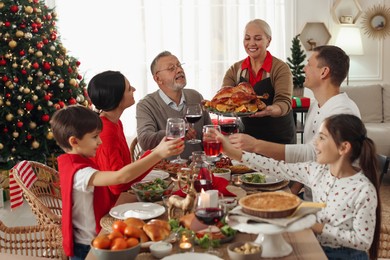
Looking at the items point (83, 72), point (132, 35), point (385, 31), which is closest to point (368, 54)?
point (385, 31)

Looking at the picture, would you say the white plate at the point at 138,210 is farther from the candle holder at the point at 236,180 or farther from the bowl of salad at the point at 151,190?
the candle holder at the point at 236,180

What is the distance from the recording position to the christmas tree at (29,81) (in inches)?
199

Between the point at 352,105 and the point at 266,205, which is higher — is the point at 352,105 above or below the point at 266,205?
above

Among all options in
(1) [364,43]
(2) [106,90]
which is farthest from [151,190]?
(1) [364,43]

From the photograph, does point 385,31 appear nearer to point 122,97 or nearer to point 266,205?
point 122,97

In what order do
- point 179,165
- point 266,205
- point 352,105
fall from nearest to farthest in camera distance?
point 266,205 < point 352,105 < point 179,165

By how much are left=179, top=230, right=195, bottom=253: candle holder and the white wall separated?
488cm

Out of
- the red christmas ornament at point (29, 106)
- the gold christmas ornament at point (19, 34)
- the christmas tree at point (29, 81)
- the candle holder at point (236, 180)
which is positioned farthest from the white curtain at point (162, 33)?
the candle holder at point (236, 180)

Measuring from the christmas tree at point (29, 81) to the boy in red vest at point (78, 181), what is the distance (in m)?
2.89

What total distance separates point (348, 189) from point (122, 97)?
3.98 feet

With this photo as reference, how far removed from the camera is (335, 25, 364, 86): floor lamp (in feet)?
20.3

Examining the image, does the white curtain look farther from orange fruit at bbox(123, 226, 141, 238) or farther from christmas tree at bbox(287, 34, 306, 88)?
orange fruit at bbox(123, 226, 141, 238)

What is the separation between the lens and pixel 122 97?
2752 millimetres

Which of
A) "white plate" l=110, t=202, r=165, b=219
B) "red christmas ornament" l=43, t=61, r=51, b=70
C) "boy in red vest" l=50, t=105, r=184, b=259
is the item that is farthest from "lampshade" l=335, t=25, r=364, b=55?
"white plate" l=110, t=202, r=165, b=219
